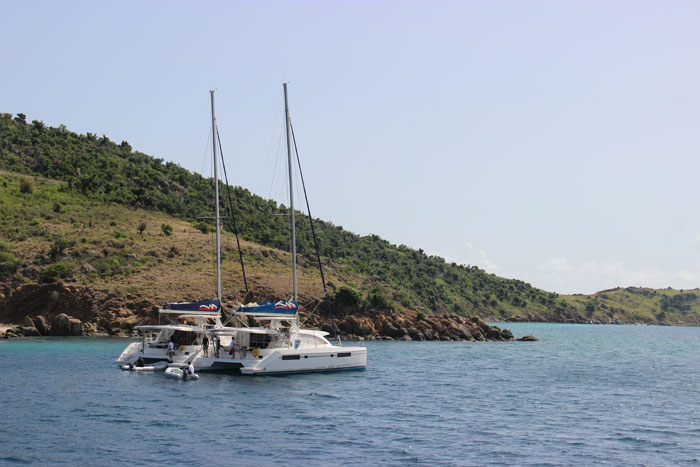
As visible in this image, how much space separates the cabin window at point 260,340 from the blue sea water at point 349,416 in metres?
2.49

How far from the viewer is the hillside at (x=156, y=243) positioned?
87.1 m

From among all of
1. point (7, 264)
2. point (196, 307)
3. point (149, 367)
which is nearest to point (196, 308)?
point (196, 307)

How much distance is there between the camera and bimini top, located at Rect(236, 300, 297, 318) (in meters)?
46.5

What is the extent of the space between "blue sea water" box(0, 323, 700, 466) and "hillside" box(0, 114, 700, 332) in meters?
31.8

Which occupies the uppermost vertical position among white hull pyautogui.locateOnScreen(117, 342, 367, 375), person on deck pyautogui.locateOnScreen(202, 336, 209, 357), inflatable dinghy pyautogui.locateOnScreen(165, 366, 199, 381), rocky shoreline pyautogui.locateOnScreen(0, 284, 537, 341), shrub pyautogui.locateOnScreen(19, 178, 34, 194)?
shrub pyautogui.locateOnScreen(19, 178, 34, 194)

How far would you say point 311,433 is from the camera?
95.6 feet

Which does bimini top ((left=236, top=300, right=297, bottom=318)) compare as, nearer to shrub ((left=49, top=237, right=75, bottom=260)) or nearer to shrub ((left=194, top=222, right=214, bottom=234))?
shrub ((left=49, top=237, right=75, bottom=260))

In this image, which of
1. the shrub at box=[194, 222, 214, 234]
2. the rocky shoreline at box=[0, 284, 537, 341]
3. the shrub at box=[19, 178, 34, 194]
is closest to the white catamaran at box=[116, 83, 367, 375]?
the rocky shoreline at box=[0, 284, 537, 341]

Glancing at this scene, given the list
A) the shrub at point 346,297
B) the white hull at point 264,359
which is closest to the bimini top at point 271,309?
the white hull at point 264,359

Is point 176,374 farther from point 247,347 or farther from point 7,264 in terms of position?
point 7,264

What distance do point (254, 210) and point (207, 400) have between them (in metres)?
104

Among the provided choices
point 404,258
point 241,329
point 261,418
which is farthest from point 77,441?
point 404,258

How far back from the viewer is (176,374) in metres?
43.9

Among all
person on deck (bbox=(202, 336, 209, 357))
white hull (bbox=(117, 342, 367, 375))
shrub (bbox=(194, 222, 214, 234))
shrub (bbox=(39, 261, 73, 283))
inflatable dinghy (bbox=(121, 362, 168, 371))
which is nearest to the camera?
white hull (bbox=(117, 342, 367, 375))
